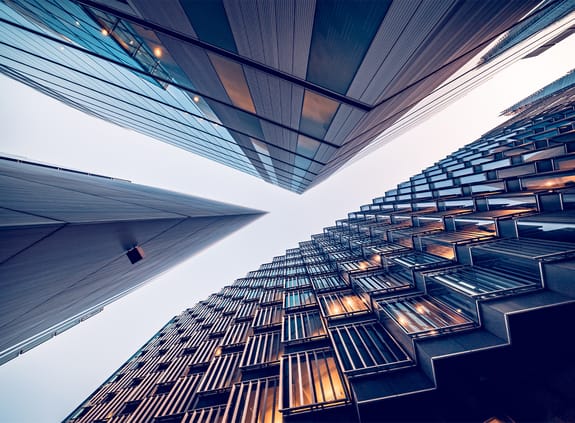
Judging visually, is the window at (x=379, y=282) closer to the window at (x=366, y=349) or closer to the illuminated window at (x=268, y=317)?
the window at (x=366, y=349)

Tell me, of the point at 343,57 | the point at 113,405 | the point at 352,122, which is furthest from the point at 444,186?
the point at 113,405

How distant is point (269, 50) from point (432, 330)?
1629 cm

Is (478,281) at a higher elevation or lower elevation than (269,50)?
lower

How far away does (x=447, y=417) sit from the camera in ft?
35.3

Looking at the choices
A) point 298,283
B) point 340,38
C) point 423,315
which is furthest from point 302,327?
point 340,38

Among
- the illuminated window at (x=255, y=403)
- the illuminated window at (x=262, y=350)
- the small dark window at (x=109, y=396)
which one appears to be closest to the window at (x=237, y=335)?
the illuminated window at (x=262, y=350)

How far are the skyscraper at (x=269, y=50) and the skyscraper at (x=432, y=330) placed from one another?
40.8 feet

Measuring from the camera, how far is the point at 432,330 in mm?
13250

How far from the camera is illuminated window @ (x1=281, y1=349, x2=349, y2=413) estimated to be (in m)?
13.6

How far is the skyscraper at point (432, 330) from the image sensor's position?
1076 centimetres

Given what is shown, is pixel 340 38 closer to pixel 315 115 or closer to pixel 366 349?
pixel 315 115

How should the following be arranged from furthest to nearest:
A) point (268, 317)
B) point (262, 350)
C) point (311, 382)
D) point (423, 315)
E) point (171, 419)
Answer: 1. point (268, 317)
2. point (262, 350)
3. point (171, 419)
4. point (423, 315)
5. point (311, 382)

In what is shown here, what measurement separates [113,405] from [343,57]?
43095 mm

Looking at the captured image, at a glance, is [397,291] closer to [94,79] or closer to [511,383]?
[511,383]
